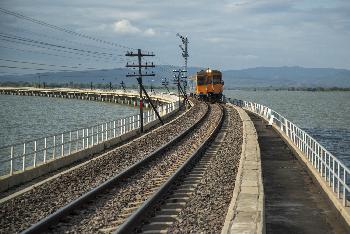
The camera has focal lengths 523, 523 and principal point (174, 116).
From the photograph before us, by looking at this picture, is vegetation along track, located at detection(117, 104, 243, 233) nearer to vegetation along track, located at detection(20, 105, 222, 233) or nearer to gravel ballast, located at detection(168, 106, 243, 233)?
gravel ballast, located at detection(168, 106, 243, 233)

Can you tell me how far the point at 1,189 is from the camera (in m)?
16.1

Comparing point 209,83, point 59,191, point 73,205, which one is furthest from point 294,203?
point 209,83

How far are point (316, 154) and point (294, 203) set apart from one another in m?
4.09

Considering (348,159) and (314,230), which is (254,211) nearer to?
(314,230)

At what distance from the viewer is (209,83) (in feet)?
233

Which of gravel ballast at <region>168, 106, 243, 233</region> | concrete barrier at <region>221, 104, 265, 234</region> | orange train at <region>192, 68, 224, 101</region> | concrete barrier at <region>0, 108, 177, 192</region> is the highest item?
orange train at <region>192, 68, 224, 101</region>

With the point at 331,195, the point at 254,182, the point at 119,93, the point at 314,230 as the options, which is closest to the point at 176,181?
the point at 254,182

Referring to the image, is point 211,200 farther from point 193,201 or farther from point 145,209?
point 145,209

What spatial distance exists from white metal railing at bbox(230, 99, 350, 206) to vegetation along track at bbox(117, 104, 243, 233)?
2.75 meters

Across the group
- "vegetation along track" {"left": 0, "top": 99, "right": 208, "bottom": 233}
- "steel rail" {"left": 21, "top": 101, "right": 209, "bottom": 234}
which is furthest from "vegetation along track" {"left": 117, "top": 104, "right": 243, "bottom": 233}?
"vegetation along track" {"left": 0, "top": 99, "right": 208, "bottom": 233}

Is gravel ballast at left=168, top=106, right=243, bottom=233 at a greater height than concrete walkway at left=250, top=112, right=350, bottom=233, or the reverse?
gravel ballast at left=168, top=106, right=243, bottom=233

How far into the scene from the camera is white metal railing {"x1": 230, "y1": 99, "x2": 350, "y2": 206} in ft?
43.8

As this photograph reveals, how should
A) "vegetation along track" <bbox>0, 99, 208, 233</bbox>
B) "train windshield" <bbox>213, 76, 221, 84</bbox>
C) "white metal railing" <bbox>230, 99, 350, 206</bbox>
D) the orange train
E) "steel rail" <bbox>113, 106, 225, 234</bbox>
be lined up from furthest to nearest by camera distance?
the orange train → "train windshield" <bbox>213, 76, 221, 84</bbox> → "white metal railing" <bbox>230, 99, 350, 206</bbox> → "vegetation along track" <bbox>0, 99, 208, 233</bbox> → "steel rail" <bbox>113, 106, 225, 234</bbox>

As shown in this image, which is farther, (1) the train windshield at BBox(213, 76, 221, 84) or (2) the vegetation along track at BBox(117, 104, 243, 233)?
(1) the train windshield at BBox(213, 76, 221, 84)
